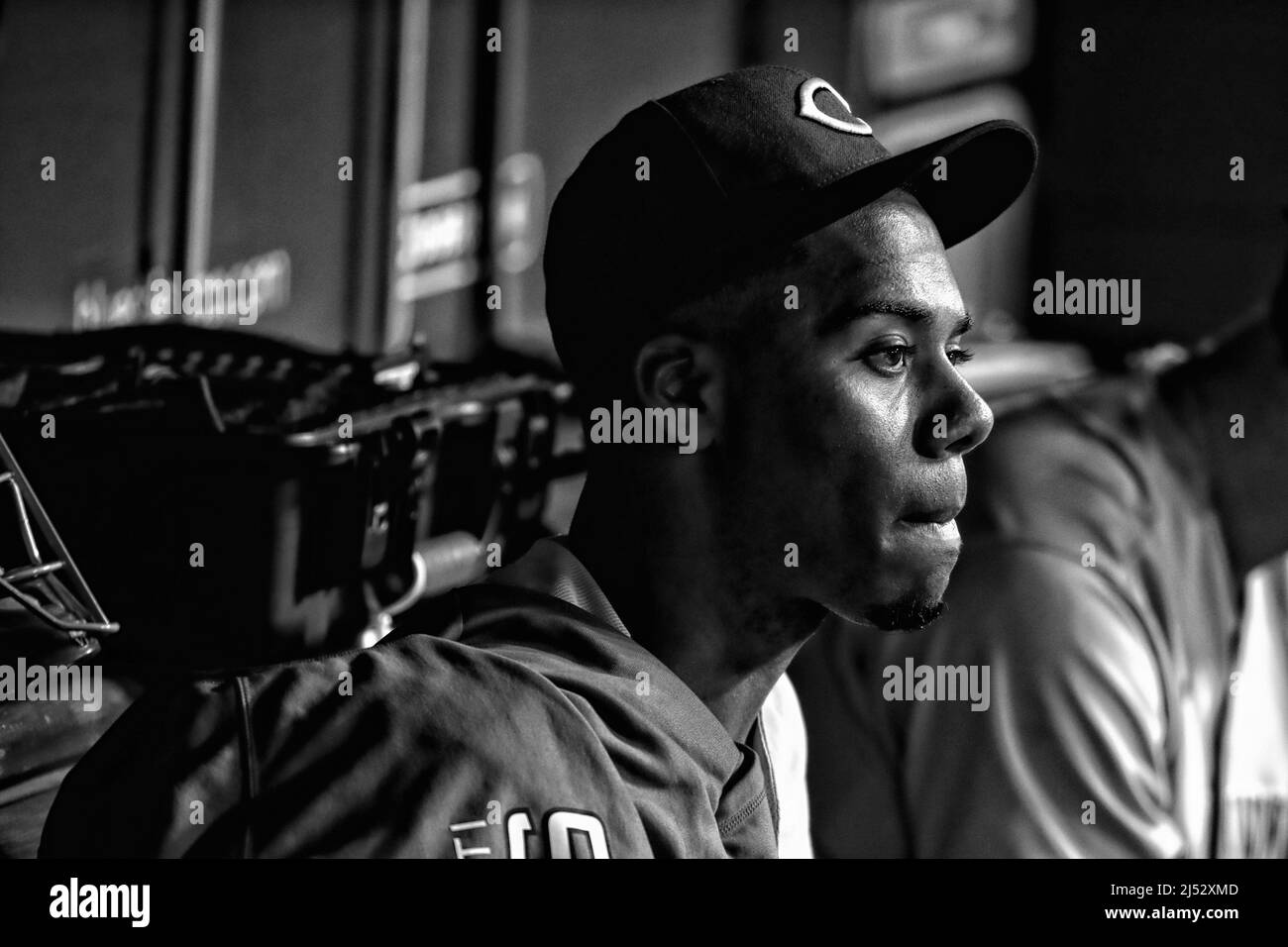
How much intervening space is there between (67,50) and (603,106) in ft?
1.90

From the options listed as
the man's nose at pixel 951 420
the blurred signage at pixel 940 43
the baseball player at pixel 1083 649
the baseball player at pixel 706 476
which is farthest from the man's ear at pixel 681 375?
the blurred signage at pixel 940 43

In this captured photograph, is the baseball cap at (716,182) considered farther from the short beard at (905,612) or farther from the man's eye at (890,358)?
the short beard at (905,612)

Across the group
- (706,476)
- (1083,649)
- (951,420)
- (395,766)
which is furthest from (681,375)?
(1083,649)

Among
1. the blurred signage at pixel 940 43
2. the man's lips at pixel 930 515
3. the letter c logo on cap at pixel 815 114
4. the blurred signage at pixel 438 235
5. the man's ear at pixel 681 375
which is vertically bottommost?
the man's lips at pixel 930 515

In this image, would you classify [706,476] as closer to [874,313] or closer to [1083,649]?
[874,313]

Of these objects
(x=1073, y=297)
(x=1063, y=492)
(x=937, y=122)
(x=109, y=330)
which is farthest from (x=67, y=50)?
(x=1073, y=297)

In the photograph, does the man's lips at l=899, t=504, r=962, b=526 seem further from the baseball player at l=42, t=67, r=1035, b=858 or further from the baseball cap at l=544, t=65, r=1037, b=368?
the baseball cap at l=544, t=65, r=1037, b=368

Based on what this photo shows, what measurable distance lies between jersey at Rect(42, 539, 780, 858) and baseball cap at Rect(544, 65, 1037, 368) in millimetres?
258

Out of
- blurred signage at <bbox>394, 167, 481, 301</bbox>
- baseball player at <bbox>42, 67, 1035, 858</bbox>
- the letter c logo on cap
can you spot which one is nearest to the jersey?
baseball player at <bbox>42, 67, 1035, 858</bbox>

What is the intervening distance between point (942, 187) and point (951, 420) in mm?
172

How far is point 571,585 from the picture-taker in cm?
105

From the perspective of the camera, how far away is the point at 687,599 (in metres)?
1.07

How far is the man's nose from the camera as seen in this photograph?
103cm

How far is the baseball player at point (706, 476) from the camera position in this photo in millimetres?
945
